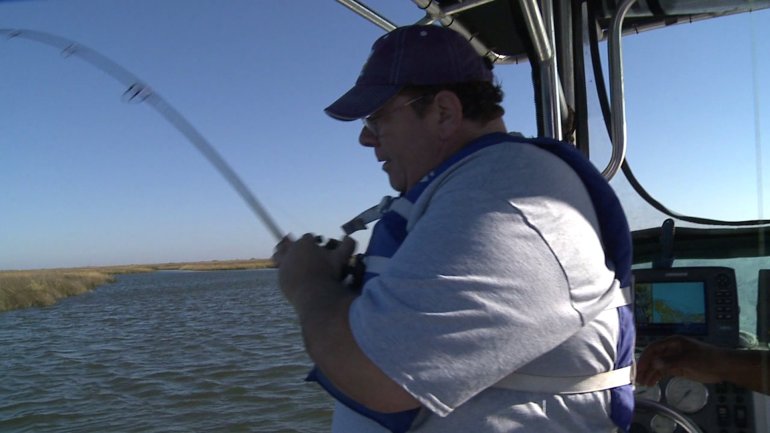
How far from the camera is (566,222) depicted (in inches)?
38.4

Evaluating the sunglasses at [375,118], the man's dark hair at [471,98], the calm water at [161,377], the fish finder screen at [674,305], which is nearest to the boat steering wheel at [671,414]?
the fish finder screen at [674,305]

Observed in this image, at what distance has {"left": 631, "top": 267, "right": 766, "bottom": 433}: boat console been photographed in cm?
226

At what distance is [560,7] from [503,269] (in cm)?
230

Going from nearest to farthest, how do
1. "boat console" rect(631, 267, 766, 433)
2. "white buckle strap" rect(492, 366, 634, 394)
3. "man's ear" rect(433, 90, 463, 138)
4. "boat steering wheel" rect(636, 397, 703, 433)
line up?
"white buckle strap" rect(492, 366, 634, 394) → "man's ear" rect(433, 90, 463, 138) → "boat steering wheel" rect(636, 397, 703, 433) → "boat console" rect(631, 267, 766, 433)

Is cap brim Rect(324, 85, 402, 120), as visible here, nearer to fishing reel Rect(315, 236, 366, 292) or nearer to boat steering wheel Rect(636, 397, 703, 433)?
fishing reel Rect(315, 236, 366, 292)

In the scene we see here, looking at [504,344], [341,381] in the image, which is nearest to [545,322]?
[504,344]

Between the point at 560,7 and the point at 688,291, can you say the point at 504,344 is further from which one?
the point at 560,7

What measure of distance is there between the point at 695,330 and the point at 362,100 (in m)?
1.79

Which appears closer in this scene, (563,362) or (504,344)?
(504,344)

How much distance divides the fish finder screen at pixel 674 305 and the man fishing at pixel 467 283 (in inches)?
52.1

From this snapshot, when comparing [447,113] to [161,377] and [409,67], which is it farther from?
[161,377]

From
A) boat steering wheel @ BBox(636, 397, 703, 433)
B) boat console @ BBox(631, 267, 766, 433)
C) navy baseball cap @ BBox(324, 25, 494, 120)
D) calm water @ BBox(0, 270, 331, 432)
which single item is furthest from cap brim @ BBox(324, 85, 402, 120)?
calm water @ BBox(0, 270, 331, 432)

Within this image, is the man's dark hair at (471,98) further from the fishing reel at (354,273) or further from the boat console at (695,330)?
the boat console at (695,330)

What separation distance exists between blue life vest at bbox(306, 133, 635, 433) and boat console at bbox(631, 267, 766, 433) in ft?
4.05
